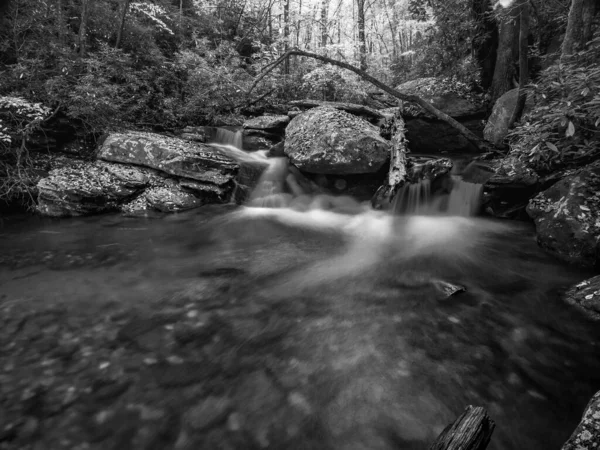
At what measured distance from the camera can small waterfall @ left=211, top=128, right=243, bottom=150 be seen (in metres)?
9.08

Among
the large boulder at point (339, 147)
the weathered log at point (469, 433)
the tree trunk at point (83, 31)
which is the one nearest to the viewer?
the weathered log at point (469, 433)

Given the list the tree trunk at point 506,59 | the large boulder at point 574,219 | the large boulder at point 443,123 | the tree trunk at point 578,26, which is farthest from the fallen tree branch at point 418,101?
the large boulder at point 574,219

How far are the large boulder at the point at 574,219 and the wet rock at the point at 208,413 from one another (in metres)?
4.47

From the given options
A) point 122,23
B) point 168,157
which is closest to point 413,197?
point 168,157

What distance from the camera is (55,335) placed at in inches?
108

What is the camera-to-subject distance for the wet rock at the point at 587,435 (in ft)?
4.68

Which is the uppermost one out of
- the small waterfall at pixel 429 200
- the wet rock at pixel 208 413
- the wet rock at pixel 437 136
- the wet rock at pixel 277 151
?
the wet rock at pixel 437 136

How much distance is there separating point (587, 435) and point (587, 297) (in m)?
2.30

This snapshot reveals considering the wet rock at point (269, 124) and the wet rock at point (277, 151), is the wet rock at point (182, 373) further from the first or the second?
the wet rock at point (269, 124)

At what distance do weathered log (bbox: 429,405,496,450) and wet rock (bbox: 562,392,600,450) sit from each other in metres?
0.40

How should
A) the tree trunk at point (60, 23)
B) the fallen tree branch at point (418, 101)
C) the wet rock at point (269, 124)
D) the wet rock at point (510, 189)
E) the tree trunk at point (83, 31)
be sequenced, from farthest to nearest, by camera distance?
the wet rock at point (269, 124) < the tree trunk at point (83, 31) < the tree trunk at point (60, 23) < the fallen tree branch at point (418, 101) < the wet rock at point (510, 189)

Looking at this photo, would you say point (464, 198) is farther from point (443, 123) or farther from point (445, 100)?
point (445, 100)

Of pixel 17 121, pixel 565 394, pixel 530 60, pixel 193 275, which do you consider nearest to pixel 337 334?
pixel 565 394

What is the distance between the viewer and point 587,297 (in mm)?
3154
